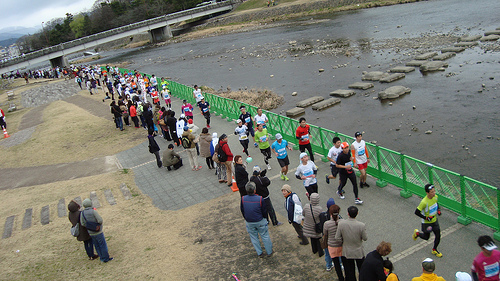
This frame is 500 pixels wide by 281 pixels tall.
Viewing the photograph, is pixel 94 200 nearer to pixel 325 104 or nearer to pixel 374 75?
pixel 325 104

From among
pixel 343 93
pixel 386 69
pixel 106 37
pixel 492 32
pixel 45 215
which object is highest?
pixel 106 37

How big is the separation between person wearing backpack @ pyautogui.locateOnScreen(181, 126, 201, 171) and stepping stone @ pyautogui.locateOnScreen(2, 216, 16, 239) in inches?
222

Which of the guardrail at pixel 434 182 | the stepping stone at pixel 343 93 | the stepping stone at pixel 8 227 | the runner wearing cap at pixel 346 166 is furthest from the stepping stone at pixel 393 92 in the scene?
the stepping stone at pixel 8 227

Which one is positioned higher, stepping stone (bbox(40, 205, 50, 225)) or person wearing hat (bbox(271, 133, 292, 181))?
person wearing hat (bbox(271, 133, 292, 181))

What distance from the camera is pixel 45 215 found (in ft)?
39.9

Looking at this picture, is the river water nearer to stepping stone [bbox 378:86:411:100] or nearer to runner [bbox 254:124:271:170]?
stepping stone [bbox 378:86:411:100]

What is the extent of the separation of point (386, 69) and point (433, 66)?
3.09 metres

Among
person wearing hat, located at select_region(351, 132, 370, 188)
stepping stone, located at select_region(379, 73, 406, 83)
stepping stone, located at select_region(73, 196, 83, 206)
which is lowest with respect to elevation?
stepping stone, located at select_region(379, 73, 406, 83)

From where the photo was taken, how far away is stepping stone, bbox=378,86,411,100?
858 inches

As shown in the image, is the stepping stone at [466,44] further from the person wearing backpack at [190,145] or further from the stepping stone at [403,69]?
the person wearing backpack at [190,145]

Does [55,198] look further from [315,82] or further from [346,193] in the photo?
[315,82]

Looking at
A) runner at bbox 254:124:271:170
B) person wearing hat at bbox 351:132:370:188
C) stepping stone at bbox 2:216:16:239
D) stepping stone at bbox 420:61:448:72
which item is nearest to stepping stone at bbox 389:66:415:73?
stepping stone at bbox 420:61:448:72

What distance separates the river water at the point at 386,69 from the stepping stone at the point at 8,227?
44.9 feet

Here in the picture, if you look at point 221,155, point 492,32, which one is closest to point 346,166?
point 221,155
